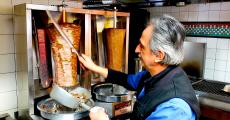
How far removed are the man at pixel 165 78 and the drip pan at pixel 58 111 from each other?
0.19m

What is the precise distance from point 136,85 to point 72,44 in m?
0.54

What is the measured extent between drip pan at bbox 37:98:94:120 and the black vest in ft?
1.14

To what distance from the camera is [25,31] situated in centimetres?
126

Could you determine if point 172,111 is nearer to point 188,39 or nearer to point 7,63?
point 7,63

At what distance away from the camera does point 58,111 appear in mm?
1322

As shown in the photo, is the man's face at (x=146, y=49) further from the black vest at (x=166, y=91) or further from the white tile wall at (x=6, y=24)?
the white tile wall at (x=6, y=24)

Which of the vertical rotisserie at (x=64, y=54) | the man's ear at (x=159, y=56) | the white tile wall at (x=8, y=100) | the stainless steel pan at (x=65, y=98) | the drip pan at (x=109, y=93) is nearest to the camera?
the man's ear at (x=159, y=56)

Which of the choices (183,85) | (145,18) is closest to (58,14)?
(183,85)

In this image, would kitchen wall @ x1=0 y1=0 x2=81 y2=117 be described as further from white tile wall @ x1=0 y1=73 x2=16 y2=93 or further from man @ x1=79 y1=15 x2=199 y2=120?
man @ x1=79 y1=15 x2=199 y2=120

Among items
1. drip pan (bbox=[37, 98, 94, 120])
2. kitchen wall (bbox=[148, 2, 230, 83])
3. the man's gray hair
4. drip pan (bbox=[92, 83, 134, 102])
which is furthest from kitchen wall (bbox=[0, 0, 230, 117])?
the man's gray hair

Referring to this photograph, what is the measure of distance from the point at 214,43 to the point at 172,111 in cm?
189

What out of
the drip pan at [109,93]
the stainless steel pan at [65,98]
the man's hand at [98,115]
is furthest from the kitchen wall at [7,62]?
the man's hand at [98,115]

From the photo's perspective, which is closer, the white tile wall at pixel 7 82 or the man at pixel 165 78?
the man at pixel 165 78

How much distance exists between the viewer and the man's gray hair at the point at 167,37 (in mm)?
1025
